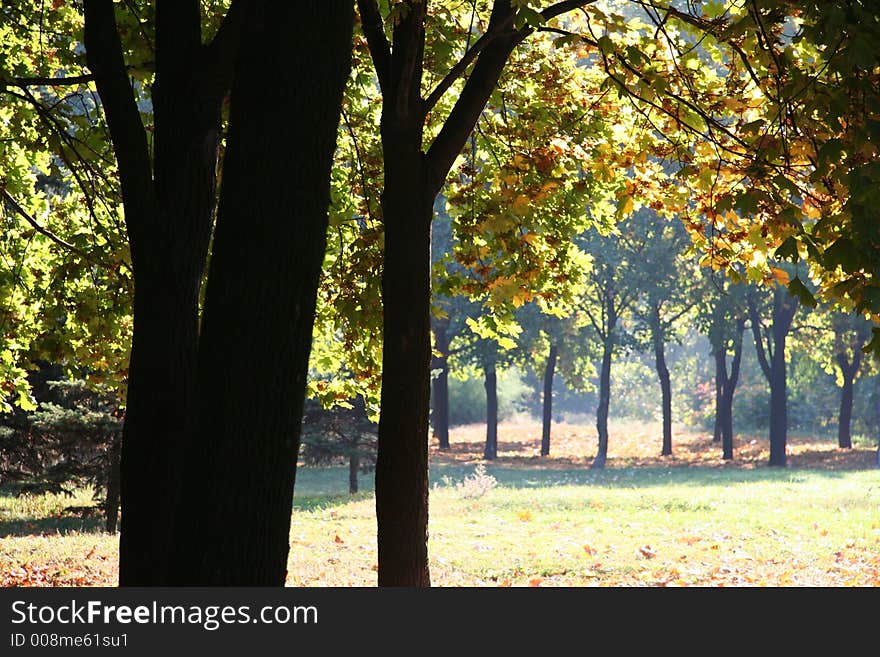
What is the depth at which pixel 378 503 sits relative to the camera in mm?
7000

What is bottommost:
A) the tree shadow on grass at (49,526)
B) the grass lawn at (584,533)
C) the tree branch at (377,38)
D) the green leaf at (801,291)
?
the tree shadow on grass at (49,526)

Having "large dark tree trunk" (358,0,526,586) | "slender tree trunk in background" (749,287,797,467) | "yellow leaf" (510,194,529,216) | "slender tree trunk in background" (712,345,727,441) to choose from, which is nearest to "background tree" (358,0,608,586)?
"large dark tree trunk" (358,0,526,586)

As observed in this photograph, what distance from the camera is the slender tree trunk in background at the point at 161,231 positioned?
4707 mm

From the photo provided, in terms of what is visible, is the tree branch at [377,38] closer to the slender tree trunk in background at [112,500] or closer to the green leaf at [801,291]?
the green leaf at [801,291]

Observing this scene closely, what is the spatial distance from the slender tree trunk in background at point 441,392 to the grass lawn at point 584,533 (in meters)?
8.09

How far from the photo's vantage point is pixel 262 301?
3998mm

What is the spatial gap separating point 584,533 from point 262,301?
1345 cm

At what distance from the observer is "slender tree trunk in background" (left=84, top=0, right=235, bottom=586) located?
471 centimetres

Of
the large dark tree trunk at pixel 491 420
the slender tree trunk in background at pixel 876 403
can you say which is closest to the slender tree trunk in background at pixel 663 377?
the large dark tree trunk at pixel 491 420

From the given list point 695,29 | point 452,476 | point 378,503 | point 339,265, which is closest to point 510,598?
point 378,503

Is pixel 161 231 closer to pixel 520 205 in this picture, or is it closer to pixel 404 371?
pixel 404 371

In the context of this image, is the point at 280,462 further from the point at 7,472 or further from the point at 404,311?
the point at 7,472

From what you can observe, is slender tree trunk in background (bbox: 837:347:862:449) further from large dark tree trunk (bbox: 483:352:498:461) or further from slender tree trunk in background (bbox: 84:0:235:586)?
slender tree trunk in background (bbox: 84:0:235:586)

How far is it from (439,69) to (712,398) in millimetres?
56385
